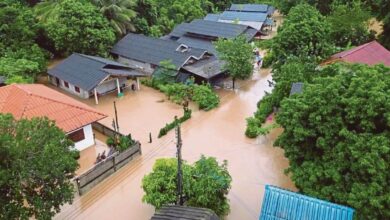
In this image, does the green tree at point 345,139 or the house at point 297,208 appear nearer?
the green tree at point 345,139

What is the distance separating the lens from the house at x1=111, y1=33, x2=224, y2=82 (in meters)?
35.4

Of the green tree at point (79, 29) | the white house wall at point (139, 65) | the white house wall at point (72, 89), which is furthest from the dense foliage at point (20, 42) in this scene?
the white house wall at point (139, 65)

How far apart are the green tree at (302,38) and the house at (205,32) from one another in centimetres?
1106

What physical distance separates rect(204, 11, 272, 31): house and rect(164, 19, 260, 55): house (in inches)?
171

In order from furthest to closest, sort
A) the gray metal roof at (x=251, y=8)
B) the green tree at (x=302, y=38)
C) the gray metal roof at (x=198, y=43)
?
the gray metal roof at (x=251, y=8) → the gray metal roof at (x=198, y=43) → the green tree at (x=302, y=38)

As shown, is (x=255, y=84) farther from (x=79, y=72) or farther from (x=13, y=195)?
(x=13, y=195)

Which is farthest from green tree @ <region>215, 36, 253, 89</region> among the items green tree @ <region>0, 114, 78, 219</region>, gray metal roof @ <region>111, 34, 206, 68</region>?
green tree @ <region>0, 114, 78, 219</region>

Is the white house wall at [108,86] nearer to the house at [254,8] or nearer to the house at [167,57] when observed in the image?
the house at [167,57]

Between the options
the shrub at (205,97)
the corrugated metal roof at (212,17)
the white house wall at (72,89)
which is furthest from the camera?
the corrugated metal roof at (212,17)

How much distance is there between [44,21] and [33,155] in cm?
2743

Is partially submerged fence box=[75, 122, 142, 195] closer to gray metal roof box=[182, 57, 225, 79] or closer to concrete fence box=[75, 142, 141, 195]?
concrete fence box=[75, 142, 141, 195]

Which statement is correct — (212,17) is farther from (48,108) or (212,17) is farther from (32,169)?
(32,169)

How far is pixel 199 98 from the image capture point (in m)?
31.6

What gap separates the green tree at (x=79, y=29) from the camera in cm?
3678
